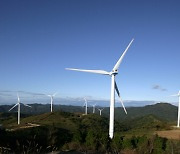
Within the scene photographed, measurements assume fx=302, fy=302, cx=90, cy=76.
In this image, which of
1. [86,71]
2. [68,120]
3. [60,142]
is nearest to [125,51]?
[86,71]

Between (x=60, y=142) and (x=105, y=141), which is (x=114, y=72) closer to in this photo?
(x=105, y=141)

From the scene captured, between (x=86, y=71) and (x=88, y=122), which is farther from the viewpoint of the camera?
(x=88, y=122)

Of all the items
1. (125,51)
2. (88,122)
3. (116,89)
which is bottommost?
(88,122)

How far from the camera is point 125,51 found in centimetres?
4825

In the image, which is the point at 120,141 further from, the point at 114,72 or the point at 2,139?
the point at 2,139

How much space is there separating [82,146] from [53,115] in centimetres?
9747

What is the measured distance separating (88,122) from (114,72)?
83.2 m

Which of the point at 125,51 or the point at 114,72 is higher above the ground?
the point at 125,51

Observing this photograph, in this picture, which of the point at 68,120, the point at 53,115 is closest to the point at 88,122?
the point at 68,120

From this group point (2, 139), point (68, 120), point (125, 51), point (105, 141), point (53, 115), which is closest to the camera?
point (2, 139)

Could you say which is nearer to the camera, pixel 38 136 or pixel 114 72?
pixel 38 136

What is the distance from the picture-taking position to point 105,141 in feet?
149

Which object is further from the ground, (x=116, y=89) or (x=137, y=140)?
(x=116, y=89)

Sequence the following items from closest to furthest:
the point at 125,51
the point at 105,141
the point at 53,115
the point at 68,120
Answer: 1. the point at 105,141
2. the point at 125,51
3. the point at 68,120
4. the point at 53,115
